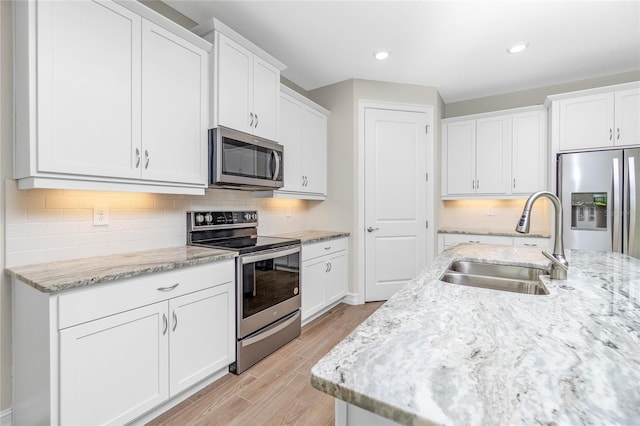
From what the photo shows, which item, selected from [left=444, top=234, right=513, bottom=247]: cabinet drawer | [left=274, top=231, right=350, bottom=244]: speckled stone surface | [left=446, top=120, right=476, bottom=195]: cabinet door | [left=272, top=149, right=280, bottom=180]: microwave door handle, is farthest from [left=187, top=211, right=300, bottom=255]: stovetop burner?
[left=446, top=120, right=476, bottom=195]: cabinet door

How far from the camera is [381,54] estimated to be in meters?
2.97

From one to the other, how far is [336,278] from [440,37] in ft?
8.63

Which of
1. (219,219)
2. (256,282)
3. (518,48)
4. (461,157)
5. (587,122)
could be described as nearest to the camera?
(256,282)

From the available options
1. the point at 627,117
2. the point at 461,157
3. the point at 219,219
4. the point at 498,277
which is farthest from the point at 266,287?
the point at 627,117

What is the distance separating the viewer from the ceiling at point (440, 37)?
7.52ft

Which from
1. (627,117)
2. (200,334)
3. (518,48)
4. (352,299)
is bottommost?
(352,299)

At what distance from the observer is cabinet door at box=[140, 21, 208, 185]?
183cm

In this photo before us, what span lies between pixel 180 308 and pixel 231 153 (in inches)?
45.3

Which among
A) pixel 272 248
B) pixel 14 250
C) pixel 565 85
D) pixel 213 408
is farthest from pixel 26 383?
pixel 565 85

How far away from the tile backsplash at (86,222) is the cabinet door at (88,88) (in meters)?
0.36

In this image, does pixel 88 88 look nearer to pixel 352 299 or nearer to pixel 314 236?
pixel 314 236

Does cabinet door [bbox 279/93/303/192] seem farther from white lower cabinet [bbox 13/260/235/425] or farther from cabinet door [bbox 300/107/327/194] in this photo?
white lower cabinet [bbox 13/260/235/425]

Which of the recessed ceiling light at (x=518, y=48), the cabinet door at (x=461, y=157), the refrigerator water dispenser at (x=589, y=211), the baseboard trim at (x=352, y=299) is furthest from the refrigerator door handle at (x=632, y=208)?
the baseboard trim at (x=352, y=299)

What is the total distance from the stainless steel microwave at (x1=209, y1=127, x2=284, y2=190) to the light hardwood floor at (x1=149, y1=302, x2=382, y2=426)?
4.64ft
